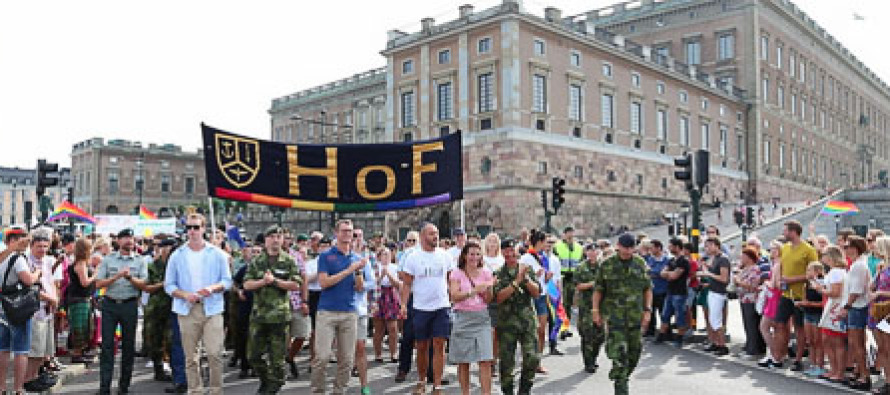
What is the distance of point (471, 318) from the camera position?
7.41 meters

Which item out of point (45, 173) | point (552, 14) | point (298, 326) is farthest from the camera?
point (552, 14)

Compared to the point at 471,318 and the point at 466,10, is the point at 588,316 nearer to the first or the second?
the point at 471,318

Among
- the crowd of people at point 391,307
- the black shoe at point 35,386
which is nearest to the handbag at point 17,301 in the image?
the crowd of people at point 391,307

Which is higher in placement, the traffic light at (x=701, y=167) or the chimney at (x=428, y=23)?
the chimney at (x=428, y=23)

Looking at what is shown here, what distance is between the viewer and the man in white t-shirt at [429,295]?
7.76 meters

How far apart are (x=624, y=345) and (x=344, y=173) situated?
5667 mm

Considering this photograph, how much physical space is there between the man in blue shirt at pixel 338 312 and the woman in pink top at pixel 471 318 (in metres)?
1.14

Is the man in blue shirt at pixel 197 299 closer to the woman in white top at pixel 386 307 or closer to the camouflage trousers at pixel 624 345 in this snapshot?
the woman in white top at pixel 386 307

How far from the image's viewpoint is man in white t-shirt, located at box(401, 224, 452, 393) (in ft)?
25.5

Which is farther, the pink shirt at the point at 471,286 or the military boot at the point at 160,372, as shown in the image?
the military boot at the point at 160,372

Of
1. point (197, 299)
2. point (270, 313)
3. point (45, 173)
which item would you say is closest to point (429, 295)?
point (270, 313)

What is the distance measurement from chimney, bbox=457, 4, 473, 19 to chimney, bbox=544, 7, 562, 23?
4.09 metres

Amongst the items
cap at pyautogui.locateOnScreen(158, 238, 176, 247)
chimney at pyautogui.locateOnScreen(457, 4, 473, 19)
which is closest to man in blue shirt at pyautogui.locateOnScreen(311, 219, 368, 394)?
cap at pyautogui.locateOnScreen(158, 238, 176, 247)

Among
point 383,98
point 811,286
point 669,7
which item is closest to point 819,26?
point 669,7
